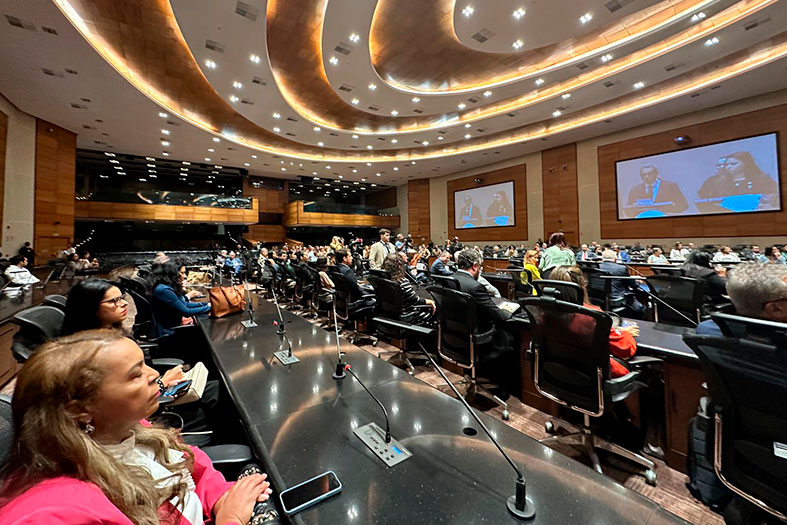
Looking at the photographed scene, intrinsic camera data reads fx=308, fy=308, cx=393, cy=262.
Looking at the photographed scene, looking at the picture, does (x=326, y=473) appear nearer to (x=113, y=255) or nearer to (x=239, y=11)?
(x=239, y=11)

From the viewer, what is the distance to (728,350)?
1146mm

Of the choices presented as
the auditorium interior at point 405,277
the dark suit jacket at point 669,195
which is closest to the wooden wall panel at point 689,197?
the auditorium interior at point 405,277

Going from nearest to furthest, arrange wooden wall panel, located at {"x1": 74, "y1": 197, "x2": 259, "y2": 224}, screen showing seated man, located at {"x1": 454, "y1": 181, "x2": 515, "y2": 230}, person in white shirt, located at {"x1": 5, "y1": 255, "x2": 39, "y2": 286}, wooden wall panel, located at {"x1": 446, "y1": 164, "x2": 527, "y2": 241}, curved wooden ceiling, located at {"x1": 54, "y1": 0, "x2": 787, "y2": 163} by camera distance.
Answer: person in white shirt, located at {"x1": 5, "y1": 255, "x2": 39, "y2": 286} → curved wooden ceiling, located at {"x1": 54, "y1": 0, "x2": 787, "y2": 163} → wooden wall panel, located at {"x1": 74, "y1": 197, "x2": 259, "y2": 224} → wooden wall panel, located at {"x1": 446, "y1": 164, "x2": 527, "y2": 241} → screen showing seated man, located at {"x1": 454, "y1": 181, "x2": 515, "y2": 230}

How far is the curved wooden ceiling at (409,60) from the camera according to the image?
593 centimetres

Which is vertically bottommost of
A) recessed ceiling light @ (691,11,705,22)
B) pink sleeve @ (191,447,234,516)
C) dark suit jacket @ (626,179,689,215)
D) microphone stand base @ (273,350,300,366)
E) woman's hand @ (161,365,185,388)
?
pink sleeve @ (191,447,234,516)

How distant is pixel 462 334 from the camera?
261cm

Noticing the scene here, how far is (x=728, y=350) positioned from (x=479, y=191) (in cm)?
1597

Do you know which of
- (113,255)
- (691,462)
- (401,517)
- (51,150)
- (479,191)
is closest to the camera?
(401,517)

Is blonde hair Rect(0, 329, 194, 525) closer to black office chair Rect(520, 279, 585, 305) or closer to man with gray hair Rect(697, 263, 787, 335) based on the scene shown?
black office chair Rect(520, 279, 585, 305)

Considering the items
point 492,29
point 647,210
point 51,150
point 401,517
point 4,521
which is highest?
point 492,29

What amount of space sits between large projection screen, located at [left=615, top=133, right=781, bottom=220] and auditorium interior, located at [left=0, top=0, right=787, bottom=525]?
2.5 inches

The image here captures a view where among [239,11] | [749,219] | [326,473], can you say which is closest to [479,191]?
[749,219]

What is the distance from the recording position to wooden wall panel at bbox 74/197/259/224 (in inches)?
488

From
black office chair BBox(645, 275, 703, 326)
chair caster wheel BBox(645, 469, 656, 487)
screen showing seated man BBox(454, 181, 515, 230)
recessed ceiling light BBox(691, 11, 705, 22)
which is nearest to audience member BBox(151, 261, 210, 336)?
chair caster wheel BBox(645, 469, 656, 487)
